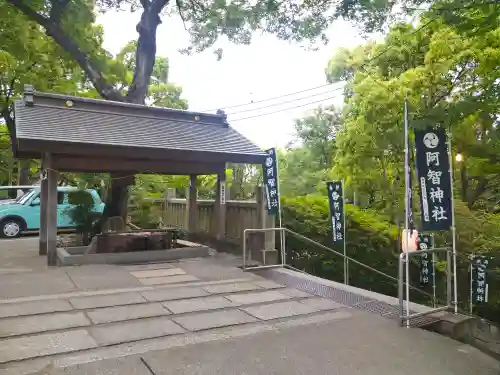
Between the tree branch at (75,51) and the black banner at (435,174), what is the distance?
9.97 meters

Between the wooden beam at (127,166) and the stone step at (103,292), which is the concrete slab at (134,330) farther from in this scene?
the wooden beam at (127,166)

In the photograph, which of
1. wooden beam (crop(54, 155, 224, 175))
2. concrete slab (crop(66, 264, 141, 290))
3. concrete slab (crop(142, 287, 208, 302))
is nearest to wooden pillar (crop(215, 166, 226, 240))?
wooden beam (crop(54, 155, 224, 175))

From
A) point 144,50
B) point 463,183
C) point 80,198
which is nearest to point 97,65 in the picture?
point 144,50

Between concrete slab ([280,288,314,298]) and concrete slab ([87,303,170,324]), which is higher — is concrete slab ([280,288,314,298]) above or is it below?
below

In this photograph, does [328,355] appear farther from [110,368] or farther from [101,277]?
[101,277]

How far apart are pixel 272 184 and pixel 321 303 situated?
12.3 feet

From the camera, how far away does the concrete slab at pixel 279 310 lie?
207 inches

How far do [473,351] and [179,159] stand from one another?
6.99 m

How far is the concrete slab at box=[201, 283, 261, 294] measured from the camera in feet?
21.1

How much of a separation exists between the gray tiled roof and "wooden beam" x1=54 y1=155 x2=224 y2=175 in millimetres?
570

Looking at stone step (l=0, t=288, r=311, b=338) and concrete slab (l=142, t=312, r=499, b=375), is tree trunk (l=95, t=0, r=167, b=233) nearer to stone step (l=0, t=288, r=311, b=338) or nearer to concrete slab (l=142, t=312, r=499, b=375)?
stone step (l=0, t=288, r=311, b=338)

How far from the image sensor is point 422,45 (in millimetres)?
11953

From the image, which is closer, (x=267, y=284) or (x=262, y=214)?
(x=267, y=284)

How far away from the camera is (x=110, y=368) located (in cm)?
355
